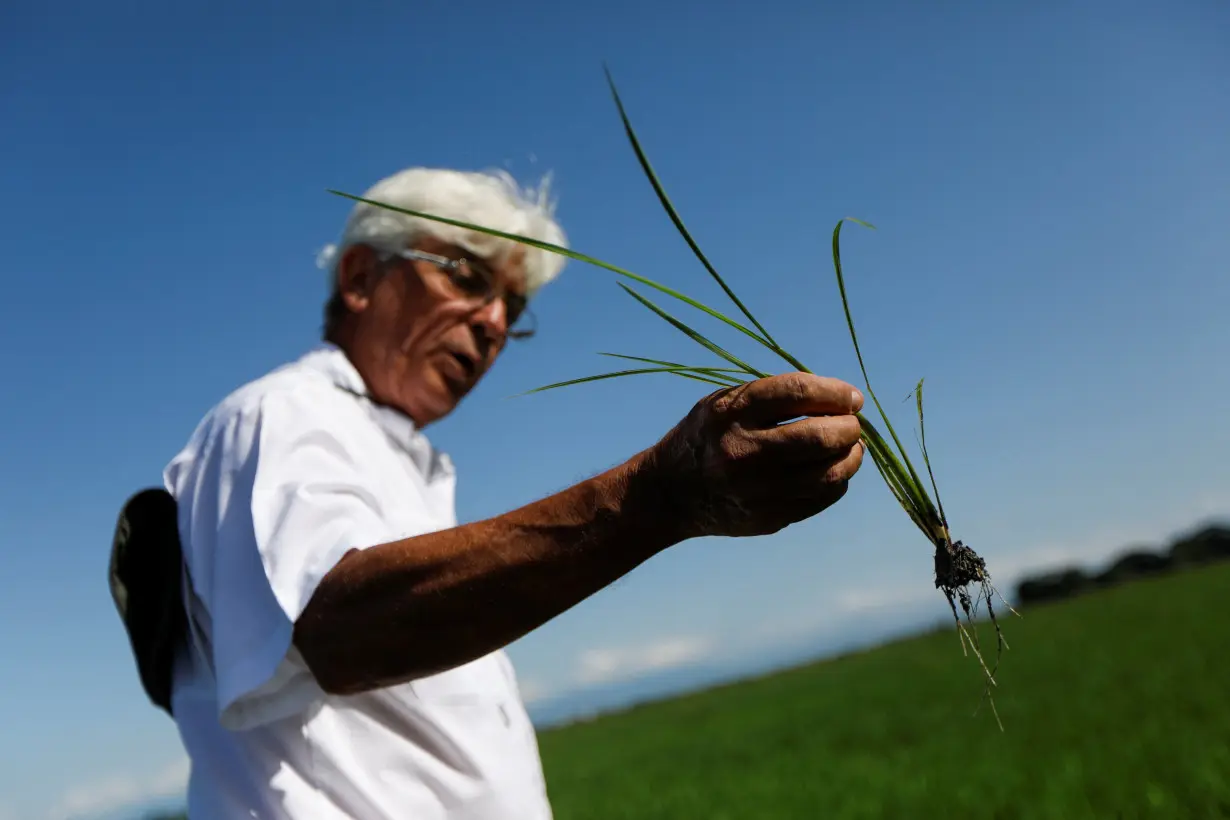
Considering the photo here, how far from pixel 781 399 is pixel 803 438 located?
0.06m

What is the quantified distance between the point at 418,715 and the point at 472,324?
1223 mm

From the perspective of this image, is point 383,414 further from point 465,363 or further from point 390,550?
point 390,550

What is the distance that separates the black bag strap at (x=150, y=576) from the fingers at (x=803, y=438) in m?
1.20

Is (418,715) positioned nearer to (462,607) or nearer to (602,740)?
(462,607)

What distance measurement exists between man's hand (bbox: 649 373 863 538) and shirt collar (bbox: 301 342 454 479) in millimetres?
1064

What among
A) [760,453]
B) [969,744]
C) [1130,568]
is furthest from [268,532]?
[1130,568]

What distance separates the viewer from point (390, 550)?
1284 millimetres

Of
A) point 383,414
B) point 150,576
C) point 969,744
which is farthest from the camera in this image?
point 969,744

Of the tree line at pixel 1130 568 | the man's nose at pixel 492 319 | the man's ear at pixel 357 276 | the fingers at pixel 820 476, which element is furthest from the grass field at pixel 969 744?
the tree line at pixel 1130 568

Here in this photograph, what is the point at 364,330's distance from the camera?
2389mm

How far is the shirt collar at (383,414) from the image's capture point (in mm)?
2125

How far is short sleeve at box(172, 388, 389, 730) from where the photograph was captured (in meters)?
1.36

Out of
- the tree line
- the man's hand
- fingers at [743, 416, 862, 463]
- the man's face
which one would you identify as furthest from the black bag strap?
the tree line

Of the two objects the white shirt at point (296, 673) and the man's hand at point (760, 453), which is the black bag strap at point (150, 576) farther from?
the man's hand at point (760, 453)
